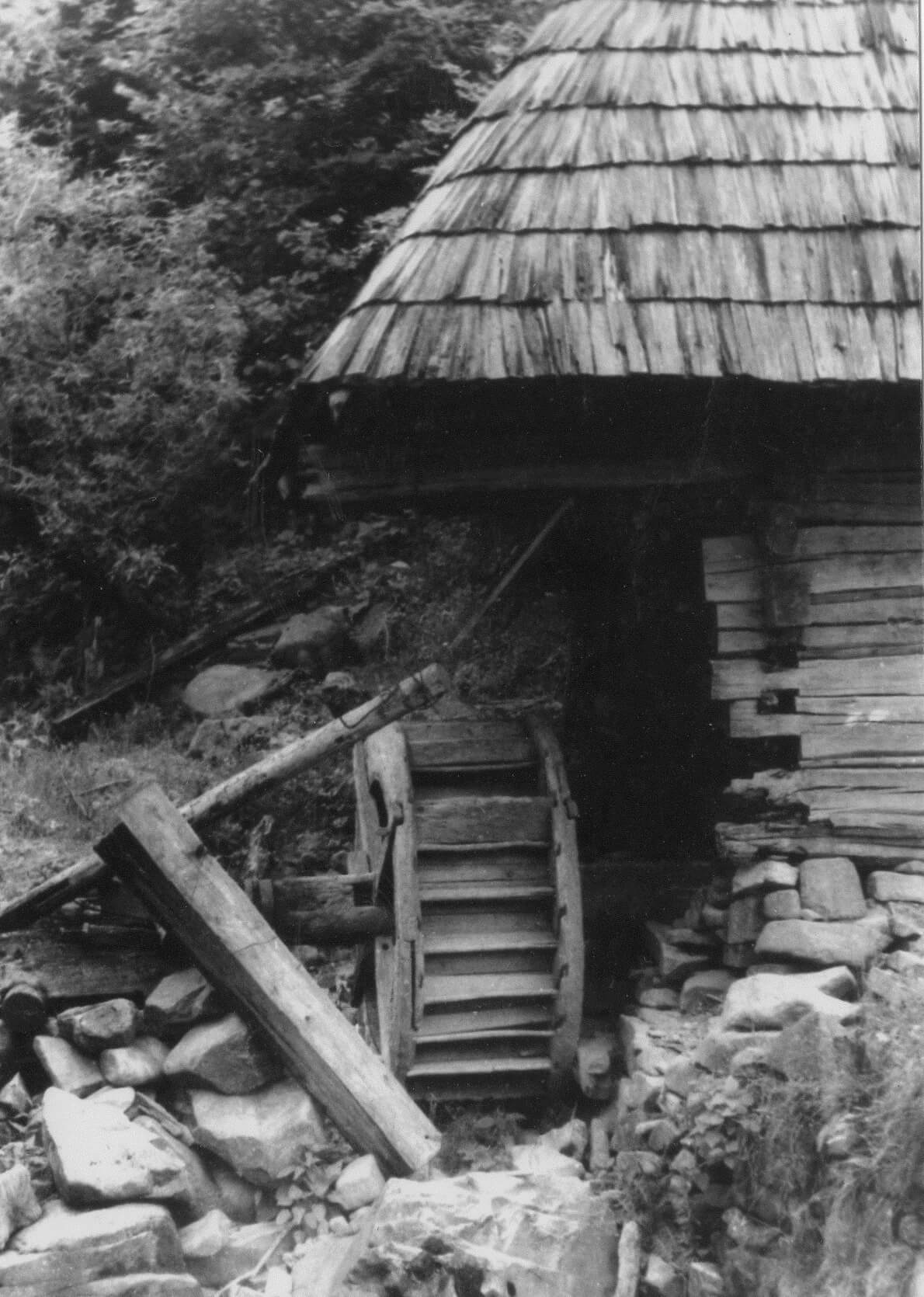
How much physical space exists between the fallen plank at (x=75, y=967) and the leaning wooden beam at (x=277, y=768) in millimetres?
114

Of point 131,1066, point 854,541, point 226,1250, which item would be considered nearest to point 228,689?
point 131,1066

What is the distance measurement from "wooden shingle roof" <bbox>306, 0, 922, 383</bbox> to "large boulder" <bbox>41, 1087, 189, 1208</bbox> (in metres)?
2.70

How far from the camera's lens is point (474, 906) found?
5.16 metres

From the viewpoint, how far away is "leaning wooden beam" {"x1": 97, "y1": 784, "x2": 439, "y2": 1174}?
4.39 m

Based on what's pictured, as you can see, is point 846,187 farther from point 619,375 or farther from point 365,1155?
point 365,1155

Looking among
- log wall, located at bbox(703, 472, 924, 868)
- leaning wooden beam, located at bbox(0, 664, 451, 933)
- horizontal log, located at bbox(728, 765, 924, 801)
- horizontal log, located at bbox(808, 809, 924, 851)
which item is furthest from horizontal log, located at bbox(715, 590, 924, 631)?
leaning wooden beam, located at bbox(0, 664, 451, 933)

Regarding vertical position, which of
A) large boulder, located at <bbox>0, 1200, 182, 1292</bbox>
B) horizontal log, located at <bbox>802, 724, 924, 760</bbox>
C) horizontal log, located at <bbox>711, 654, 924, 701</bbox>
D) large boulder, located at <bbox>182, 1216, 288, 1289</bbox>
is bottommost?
large boulder, located at <bbox>182, 1216, 288, 1289</bbox>

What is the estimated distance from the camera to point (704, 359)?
176 inches

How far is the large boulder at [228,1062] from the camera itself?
4.61m

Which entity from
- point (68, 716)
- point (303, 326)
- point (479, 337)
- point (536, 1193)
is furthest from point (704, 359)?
point (68, 716)

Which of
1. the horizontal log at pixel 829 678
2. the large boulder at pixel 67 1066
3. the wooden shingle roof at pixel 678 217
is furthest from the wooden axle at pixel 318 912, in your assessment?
the wooden shingle roof at pixel 678 217

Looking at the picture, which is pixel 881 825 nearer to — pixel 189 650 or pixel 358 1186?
pixel 358 1186

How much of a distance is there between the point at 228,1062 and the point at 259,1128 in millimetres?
287

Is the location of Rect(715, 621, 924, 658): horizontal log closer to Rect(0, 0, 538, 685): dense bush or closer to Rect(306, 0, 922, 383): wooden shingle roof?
Rect(306, 0, 922, 383): wooden shingle roof
